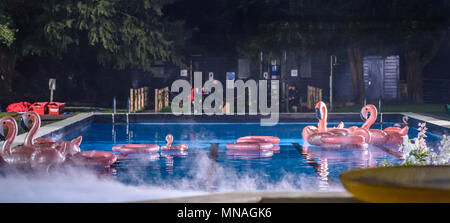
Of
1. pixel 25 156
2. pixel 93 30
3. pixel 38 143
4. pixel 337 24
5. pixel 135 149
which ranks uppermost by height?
Answer: pixel 337 24

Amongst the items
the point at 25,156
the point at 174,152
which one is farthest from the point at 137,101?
the point at 25,156

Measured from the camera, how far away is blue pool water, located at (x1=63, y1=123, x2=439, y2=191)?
10000 millimetres

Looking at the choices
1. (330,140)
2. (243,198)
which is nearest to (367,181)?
(243,198)

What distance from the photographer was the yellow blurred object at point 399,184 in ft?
17.8

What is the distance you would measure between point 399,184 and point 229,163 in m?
6.65

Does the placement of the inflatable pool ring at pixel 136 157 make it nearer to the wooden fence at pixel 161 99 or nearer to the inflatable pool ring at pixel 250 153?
the inflatable pool ring at pixel 250 153

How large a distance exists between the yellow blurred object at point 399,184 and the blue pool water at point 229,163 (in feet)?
9.62

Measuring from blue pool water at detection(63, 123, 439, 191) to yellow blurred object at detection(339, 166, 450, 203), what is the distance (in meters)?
2.93

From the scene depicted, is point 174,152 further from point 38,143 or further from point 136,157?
point 38,143

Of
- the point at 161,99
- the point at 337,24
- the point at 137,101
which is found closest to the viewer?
the point at 137,101

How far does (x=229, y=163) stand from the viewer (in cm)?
1205

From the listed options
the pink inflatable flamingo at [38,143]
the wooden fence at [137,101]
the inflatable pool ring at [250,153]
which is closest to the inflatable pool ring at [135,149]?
the pink inflatable flamingo at [38,143]

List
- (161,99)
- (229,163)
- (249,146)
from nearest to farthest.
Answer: (229,163) → (249,146) → (161,99)

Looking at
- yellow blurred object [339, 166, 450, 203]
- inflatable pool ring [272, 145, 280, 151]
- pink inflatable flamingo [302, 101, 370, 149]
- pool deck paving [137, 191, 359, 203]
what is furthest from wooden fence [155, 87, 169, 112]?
yellow blurred object [339, 166, 450, 203]
